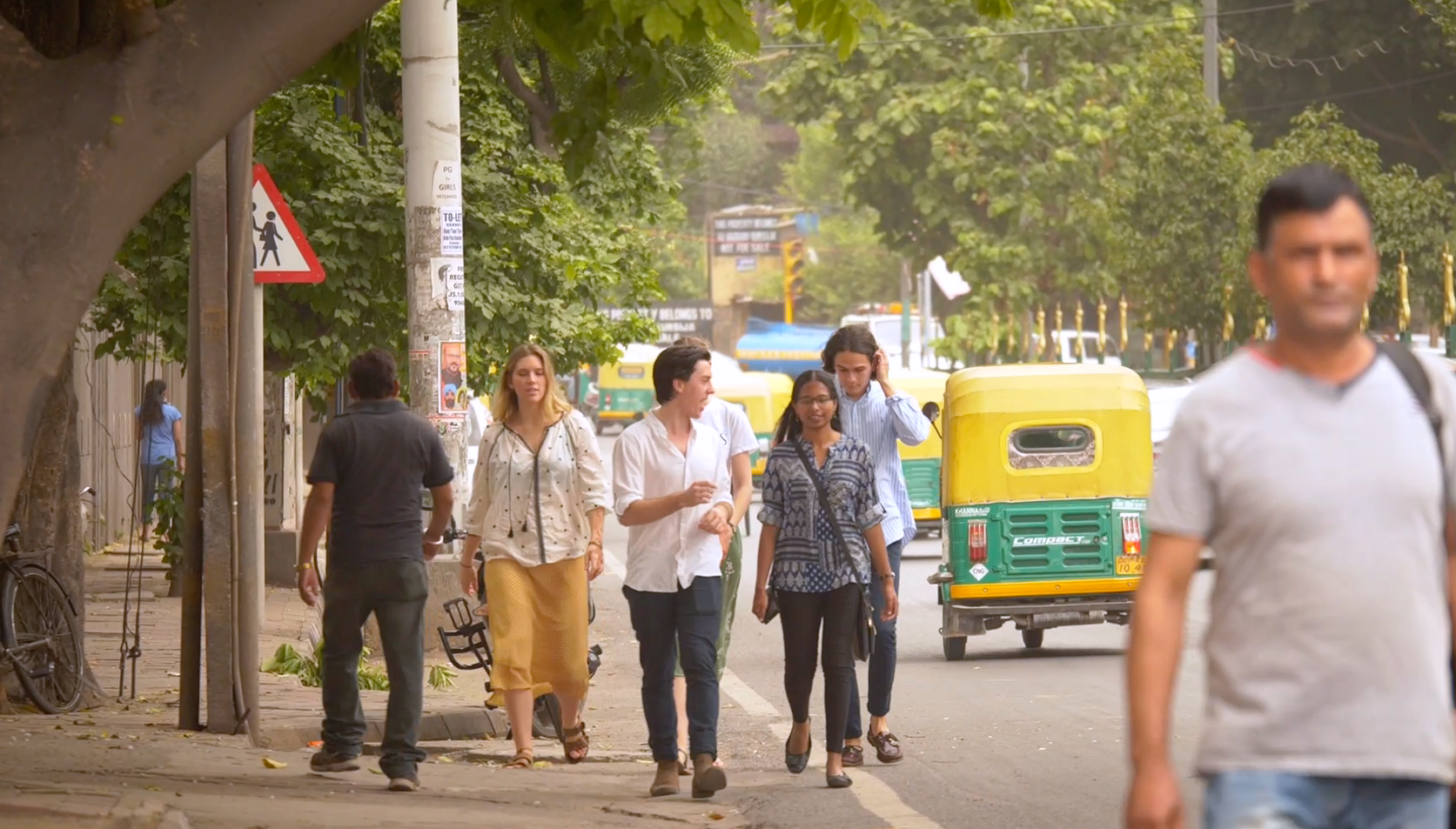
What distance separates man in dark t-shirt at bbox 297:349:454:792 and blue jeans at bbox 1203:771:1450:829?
547cm

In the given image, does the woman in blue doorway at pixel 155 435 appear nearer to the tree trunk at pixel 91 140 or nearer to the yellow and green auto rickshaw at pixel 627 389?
the tree trunk at pixel 91 140

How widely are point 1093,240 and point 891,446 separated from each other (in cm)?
2982

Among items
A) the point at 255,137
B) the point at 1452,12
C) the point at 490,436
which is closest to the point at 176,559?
the point at 255,137

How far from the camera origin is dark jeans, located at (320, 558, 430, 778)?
28.0 feet

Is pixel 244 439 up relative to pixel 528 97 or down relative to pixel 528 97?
down

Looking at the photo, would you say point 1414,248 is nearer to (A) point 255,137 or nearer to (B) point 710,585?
(A) point 255,137

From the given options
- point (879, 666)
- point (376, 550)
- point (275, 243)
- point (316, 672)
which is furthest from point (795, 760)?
point (316, 672)

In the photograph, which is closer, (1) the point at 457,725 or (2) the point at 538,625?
(2) the point at 538,625

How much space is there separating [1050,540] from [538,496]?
5587 millimetres

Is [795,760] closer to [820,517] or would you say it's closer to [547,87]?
[820,517]

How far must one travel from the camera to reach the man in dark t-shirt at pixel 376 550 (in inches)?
337

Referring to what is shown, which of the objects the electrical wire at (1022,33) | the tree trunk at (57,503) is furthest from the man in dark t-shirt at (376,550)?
the electrical wire at (1022,33)

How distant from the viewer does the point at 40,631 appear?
1068 centimetres

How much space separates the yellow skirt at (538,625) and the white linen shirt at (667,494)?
0.64 meters
